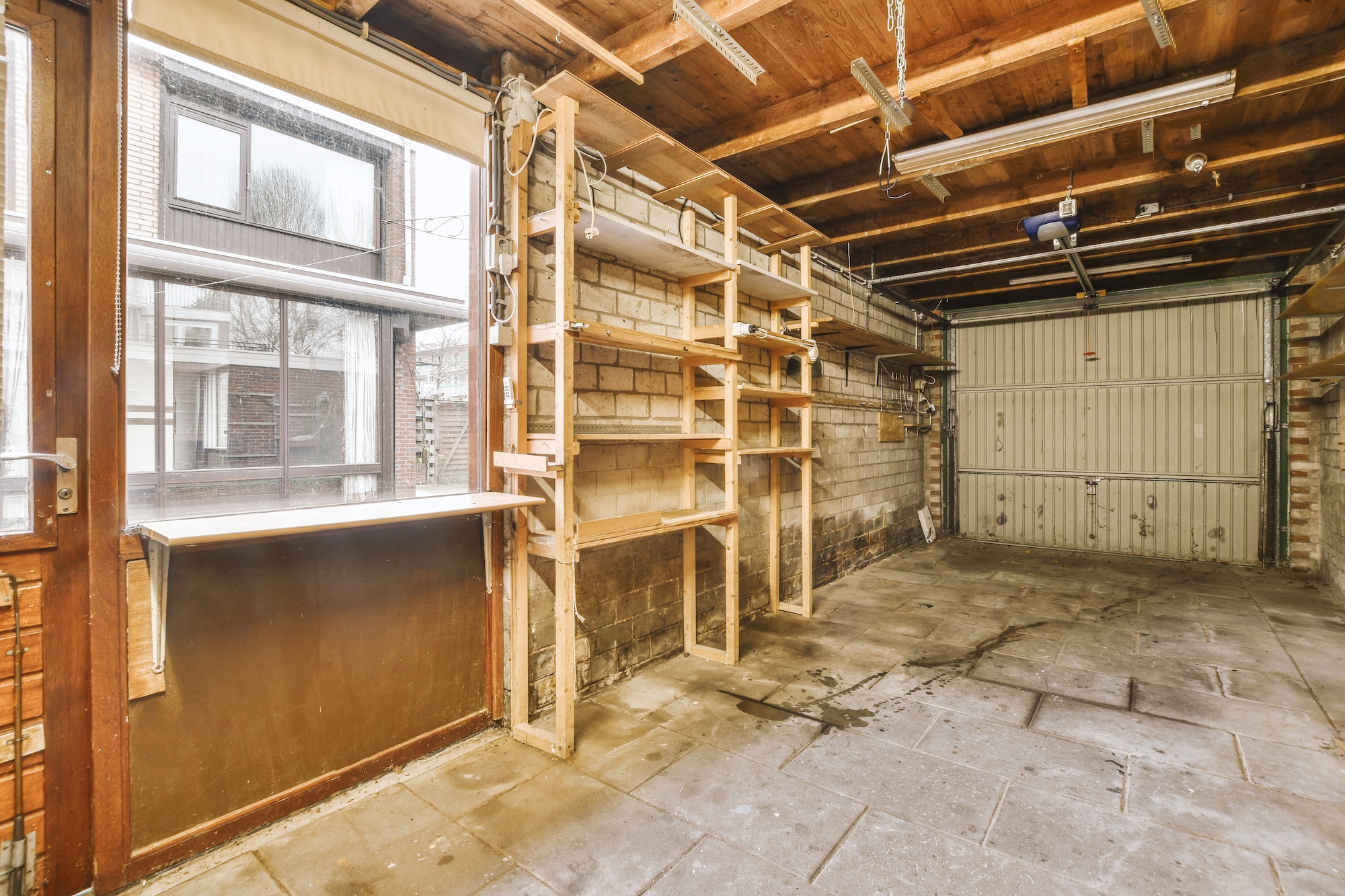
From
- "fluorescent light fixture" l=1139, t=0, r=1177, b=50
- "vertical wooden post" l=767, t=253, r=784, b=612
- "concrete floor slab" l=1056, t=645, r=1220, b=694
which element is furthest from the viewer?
"vertical wooden post" l=767, t=253, r=784, b=612

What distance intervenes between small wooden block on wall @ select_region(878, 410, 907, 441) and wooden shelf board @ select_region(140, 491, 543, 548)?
15.1 ft

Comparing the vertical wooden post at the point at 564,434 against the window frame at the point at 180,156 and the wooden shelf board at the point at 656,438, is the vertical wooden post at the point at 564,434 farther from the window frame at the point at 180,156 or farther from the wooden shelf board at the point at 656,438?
the window frame at the point at 180,156

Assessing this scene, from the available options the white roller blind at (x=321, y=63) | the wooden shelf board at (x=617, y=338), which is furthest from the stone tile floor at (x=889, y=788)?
the white roller blind at (x=321, y=63)

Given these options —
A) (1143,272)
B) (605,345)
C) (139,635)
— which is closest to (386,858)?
(139,635)

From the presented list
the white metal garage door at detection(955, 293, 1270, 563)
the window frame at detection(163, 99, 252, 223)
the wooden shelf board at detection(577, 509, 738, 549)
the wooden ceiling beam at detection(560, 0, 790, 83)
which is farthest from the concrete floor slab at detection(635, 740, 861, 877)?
the white metal garage door at detection(955, 293, 1270, 563)

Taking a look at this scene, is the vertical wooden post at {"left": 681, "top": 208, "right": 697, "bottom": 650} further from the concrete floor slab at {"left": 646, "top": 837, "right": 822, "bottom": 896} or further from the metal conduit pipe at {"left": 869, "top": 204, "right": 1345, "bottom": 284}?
the metal conduit pipe at {"left": 869, "top": 204, "right": 1345, "bottom": 284}

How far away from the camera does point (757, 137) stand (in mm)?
3254

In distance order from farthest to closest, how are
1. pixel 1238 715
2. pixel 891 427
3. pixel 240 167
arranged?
pixel 891 427, pixel 1238 715, pixel 240 167

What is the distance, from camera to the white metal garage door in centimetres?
595

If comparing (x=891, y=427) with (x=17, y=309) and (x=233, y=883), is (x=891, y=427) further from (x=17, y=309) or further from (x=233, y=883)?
(x=17, y=309)

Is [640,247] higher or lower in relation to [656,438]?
higher

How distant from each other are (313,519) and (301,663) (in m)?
0.59

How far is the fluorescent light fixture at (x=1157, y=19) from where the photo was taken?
6.95 ft

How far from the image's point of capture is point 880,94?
8.27ft
